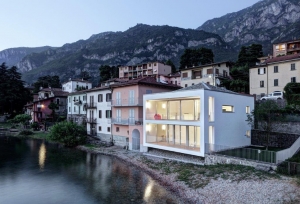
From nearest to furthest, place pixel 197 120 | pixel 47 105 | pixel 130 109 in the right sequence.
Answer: pixel 197 120 < pixel 130 109 < pixel 47 105

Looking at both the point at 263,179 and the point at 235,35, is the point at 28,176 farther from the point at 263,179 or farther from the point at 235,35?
the point at 235,35

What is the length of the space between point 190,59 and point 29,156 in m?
60.9

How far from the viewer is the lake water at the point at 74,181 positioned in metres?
17.6

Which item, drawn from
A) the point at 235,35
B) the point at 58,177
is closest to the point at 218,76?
the point at 58,177

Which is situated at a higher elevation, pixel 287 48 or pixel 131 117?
pixel 287 48

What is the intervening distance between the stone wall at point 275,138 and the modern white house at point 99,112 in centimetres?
2205

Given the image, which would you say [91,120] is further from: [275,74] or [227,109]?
[275,74]

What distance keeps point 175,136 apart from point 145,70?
61799 mm

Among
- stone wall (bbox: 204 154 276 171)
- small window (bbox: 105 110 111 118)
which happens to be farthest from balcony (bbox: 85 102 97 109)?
stone wall (bbox: 204 154 276 171)

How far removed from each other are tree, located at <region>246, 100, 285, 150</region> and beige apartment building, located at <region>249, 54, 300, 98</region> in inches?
610

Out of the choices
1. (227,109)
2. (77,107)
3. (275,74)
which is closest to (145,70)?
(77,107)

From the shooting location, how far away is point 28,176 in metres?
23.6

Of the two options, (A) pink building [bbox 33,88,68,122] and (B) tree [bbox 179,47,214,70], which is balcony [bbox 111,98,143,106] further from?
(B) tree [bbox 179,47,214,70]

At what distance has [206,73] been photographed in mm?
50469
